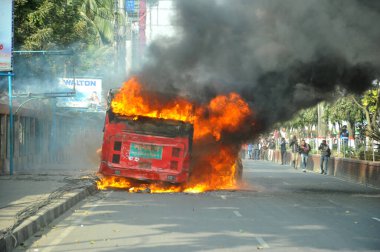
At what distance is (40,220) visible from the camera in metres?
12.6

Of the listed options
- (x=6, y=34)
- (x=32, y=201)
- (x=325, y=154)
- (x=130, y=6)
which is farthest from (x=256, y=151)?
(x=6, y=34)

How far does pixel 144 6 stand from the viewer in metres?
56.2

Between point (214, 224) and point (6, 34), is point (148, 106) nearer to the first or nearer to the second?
point (6, 34)

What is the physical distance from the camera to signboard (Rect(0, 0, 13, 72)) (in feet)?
46.4

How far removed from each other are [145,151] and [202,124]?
8.25ft

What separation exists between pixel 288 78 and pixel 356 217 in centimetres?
787

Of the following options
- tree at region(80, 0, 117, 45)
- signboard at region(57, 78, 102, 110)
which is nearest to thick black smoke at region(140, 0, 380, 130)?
signboard at region(57, 78, 102, 110)

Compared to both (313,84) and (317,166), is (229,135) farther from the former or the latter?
(317,166)

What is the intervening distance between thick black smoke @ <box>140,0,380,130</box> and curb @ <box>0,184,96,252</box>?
480cm

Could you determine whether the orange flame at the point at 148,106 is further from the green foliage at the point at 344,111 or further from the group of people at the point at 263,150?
the group of people at the point at 263,150

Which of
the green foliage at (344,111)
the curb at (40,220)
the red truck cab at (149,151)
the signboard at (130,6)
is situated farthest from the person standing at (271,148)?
the curb at (40,220)

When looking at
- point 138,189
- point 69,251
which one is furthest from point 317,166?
point 69,251

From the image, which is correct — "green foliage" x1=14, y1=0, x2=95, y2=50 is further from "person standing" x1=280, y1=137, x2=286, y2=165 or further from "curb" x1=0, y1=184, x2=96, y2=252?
"person standing" x1=280, y1=137, x2=286, y2=165

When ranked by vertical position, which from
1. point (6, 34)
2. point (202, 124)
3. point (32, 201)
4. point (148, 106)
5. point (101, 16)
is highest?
point (101, 16)
